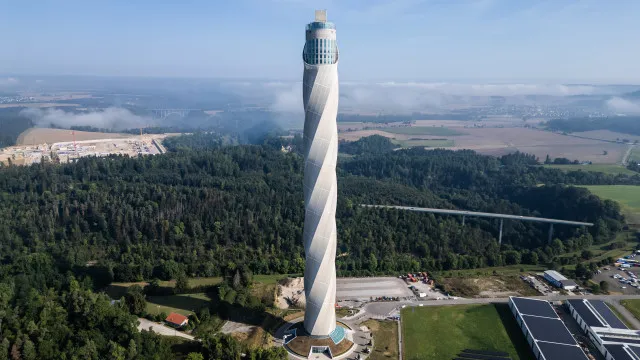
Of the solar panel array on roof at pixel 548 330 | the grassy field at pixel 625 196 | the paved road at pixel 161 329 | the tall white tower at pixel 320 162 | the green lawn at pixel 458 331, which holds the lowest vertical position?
the green lawn at pixel 458 331

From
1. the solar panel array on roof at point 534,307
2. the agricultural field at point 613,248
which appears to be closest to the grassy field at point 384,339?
the solar panel array on roof at point 534,307

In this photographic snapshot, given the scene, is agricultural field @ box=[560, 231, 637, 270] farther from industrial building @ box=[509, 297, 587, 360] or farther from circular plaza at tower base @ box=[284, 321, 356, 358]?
circular plaza at tower base @ box=[284, 321, 356, 358]

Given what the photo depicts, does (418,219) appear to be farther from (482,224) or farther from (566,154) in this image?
(566,154)

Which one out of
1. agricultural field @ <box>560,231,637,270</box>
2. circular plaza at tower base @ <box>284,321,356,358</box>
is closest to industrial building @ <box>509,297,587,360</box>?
circular plaza at tower base @ <box>284,321,356,358</box>

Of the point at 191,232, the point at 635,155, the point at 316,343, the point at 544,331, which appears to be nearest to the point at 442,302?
the point at 544,331

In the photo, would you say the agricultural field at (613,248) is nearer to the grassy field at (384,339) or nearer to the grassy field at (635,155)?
the grassy field at (384,339)

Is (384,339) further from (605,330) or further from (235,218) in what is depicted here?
(235,218)

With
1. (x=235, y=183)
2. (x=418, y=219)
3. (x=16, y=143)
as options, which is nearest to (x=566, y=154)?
(x=418, y=219)
